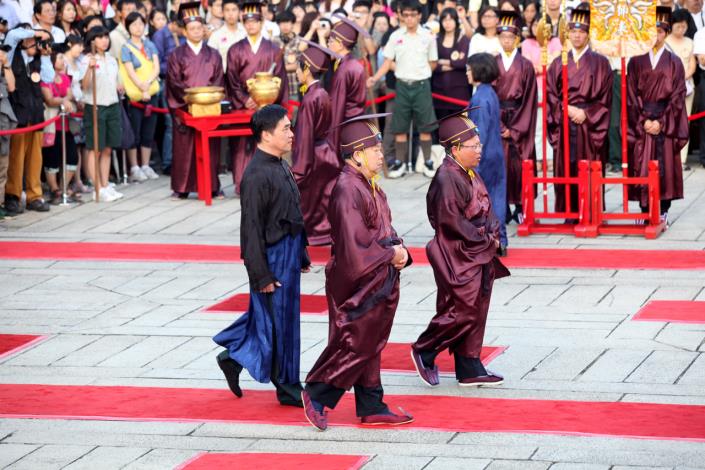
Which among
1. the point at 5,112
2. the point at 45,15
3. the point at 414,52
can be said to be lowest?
the point at 5,112

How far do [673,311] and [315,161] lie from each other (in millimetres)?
3741

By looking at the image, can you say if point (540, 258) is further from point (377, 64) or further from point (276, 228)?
point (377, 64)

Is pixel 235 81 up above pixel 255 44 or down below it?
below

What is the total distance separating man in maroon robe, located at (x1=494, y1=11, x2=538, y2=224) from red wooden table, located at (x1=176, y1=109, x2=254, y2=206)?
3181 mm

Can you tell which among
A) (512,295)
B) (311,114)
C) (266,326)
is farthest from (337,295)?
(311,114)

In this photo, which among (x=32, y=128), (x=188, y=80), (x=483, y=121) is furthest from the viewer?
(x=188, y=80)

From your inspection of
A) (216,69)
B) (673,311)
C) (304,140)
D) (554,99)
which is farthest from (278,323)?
(216,69)

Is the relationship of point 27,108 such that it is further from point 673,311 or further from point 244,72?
point 673,311

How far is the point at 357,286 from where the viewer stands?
7.52 m

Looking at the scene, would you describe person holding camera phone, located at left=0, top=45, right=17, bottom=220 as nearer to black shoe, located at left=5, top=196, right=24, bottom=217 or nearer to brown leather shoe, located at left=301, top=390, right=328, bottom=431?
black shoe, located at left=5, top=196, right=24, bottom=217

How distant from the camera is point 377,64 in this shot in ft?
57.5

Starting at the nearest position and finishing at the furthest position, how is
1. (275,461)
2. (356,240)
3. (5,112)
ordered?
(275,461) < (356,240) < (5,112)

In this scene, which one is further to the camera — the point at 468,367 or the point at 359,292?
the point at 468,367

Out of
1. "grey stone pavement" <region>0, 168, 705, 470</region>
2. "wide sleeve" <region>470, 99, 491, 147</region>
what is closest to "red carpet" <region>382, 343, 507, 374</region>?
"grey stone pavement" <region>0, 168, 705, 470</region>
